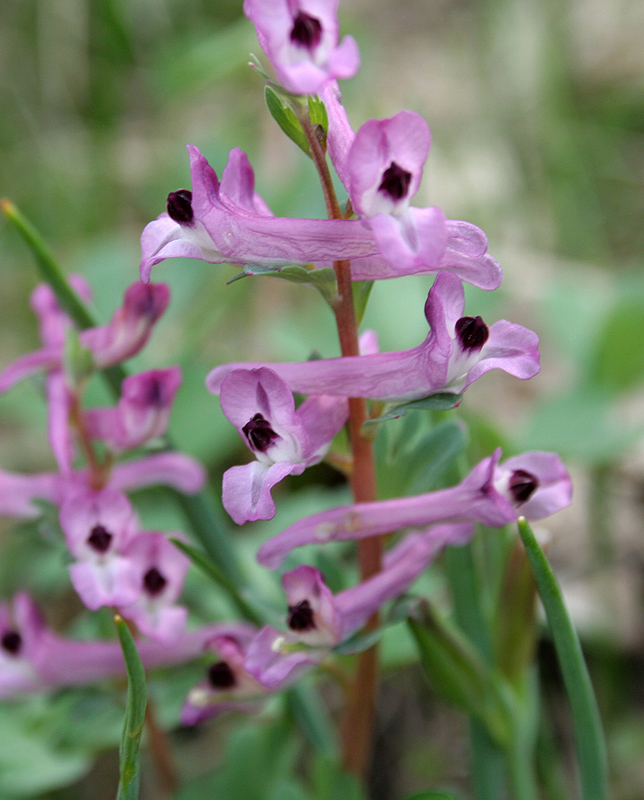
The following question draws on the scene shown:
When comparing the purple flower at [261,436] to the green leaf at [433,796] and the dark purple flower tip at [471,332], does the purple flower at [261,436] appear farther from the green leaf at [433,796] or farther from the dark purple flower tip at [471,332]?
the green leaf at [433,796]

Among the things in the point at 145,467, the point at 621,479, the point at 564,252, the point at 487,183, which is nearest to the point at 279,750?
the point at 145,467

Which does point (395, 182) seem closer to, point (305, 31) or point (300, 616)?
point (305, 31)

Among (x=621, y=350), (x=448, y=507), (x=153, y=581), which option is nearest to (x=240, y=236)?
(x=448, y=507)

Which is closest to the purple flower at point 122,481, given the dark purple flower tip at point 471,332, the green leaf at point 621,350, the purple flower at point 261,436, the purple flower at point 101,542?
the purple flower at point 101,542

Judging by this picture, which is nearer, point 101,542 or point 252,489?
point 252,489

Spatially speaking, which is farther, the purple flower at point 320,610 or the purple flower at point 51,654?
the purple flower at point 51,654

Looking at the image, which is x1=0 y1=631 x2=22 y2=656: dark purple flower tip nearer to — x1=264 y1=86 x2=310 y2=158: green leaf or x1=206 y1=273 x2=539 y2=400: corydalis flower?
x1=206 y1=273 x2=539 y2=400: corydalis flower
